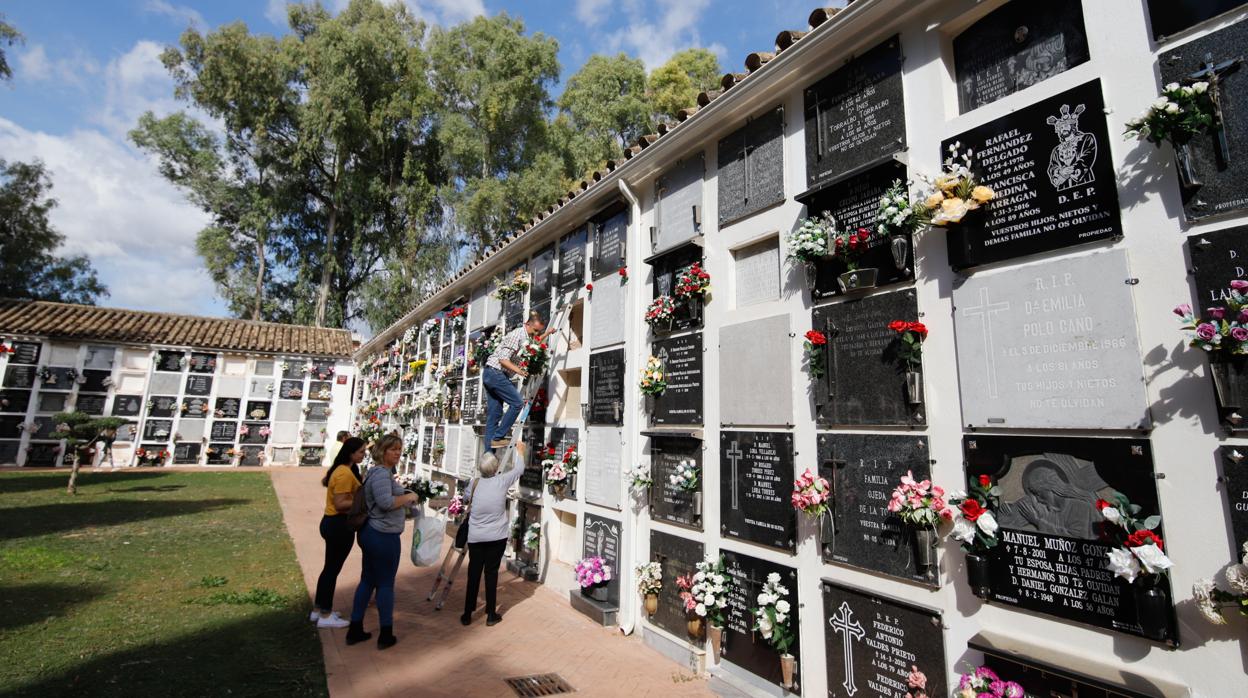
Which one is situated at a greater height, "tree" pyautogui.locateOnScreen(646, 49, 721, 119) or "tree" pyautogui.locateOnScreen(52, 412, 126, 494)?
"tree" pyautogui.locateOnScreen(646, 49, 721, 119)

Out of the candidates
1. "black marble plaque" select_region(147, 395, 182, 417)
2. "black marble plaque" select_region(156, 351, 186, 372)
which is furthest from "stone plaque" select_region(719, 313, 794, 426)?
"black marble plaque" select_region(156, 351, 186, 372)

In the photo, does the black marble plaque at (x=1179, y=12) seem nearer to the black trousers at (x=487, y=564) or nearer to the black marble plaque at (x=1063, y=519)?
the black marble plaque at (x=1063, y=519)

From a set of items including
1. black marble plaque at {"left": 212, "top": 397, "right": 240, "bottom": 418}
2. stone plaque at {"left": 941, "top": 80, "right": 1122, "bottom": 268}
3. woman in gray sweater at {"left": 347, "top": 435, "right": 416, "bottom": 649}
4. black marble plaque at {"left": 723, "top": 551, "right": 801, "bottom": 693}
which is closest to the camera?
stone plaque at {"left": 941, "top": 80, "right": 1122, "bottom": 268}

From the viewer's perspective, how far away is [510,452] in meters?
6.35

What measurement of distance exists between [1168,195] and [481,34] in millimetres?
22596

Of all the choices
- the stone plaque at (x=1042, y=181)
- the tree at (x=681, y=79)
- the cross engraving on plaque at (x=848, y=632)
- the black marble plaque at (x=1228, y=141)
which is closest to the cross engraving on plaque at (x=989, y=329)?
the stone plaque at (x=1042, y=181)

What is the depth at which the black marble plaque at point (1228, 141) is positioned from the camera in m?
2.43

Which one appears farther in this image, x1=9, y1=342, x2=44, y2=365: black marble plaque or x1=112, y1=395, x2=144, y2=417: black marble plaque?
x1=112, y1=395, x2=144, y2=417: black marble plaque

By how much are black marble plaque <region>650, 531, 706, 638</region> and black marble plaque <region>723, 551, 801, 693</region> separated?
1.42 ft

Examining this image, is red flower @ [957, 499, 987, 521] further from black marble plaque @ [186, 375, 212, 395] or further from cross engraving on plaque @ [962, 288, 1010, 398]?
black marble plaque @ [186, 375, 212, 395]

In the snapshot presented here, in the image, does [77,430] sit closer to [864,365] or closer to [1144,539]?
[864,365]

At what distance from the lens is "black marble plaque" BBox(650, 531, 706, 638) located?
4992 mm

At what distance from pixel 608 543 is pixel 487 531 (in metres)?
1.24

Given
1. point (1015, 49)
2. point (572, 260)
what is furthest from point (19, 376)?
point (1015, 49)
